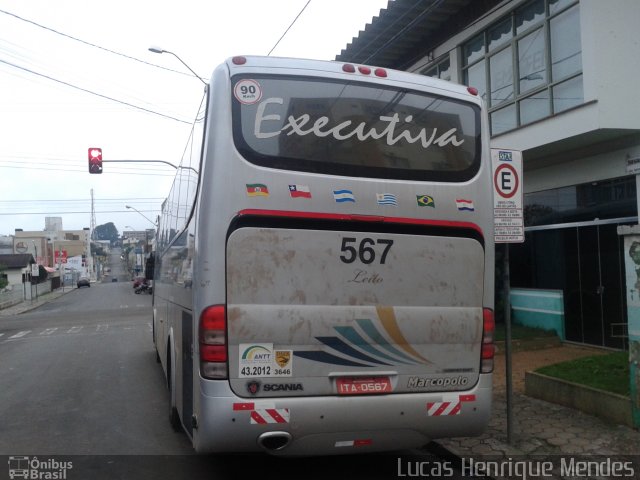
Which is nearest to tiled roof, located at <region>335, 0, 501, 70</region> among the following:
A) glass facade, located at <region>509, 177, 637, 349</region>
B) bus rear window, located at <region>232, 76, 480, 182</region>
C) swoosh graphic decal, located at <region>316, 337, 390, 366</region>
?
glass facade, located at <region>509, 177, 637, 349</region>

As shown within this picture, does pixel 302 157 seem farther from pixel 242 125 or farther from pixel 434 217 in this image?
pixel 434 217

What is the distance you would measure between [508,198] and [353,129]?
86.1 inches

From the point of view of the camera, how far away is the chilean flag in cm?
430

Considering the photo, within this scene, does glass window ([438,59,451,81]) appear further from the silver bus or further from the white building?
the silver bus

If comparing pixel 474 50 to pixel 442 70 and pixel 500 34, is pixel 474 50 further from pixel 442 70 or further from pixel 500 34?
pixel 442 70

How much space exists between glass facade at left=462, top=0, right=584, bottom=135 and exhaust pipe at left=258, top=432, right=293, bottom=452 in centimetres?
802

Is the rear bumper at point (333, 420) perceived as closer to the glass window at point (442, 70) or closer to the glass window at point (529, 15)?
the glass window at point (529, 15)

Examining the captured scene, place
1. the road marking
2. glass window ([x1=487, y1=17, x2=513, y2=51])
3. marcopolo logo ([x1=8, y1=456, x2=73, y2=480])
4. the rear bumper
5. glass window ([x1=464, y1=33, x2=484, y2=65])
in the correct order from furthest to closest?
the road marking < glass window ([x1=464, y1=33, x2=484, y2=65]) < glass window ([x1=487, y1=17, x2=513, y2=51]) < marcopolo logo ([x1=8, y1=456, x2=73, y2=480]) < the rear bumper

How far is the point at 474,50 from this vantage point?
42.9 feet

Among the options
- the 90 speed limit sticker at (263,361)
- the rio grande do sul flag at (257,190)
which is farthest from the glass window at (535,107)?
the 90 speed limit sticker at (263,361)

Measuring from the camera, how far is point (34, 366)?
11.8 metres

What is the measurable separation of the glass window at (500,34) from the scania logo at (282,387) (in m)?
9.88

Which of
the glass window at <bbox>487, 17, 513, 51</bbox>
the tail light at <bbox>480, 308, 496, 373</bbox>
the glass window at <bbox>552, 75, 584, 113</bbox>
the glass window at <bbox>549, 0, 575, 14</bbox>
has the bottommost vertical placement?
the tail light at <bbox>480, 308, 496, 373</bbox>

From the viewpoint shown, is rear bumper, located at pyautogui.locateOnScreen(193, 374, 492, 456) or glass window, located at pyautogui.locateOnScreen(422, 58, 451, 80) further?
glass window, located at pyautogui.locateOnScreen(422, 58, 451, 80)
